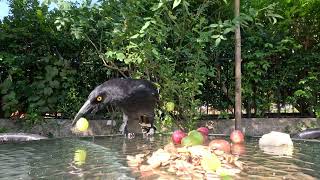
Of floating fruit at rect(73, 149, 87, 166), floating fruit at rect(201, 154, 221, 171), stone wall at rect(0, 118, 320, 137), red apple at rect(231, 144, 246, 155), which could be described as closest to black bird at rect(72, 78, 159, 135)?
floating fruit at rect(73, 149, 87, 166)

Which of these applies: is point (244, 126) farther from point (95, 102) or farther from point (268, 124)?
point (95, 102)

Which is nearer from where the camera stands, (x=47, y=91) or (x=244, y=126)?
(x=244, y=126)

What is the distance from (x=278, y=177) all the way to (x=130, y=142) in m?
1.88

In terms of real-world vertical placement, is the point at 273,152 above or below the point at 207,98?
below

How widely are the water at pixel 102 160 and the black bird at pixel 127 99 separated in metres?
0.37

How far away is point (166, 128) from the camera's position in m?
7.78

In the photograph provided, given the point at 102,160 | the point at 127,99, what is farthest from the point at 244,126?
the point at 102,160

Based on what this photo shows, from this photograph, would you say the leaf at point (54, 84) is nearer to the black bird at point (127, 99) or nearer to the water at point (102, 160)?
the black bird at point (127, 99)

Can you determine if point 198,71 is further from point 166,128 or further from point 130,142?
point 130,142

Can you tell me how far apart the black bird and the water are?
0.37 meters

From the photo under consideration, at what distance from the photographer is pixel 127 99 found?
4.32m

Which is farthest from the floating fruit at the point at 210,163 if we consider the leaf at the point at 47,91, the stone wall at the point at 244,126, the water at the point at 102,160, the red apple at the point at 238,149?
the leaf at the point at 47,91

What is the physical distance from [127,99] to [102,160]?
1.41m

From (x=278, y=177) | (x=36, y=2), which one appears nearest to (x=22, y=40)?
(x=36, y=2)
